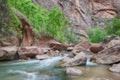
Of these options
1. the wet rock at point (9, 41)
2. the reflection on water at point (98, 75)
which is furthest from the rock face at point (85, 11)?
the reflection on water at point (98, 75)

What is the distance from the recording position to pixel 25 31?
24.3 meters

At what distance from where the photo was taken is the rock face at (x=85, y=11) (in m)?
70.8

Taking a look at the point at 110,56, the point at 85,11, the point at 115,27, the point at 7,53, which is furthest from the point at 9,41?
the point at 85,11

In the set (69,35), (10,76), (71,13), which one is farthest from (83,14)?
(10,76)

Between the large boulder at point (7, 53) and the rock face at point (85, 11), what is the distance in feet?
158

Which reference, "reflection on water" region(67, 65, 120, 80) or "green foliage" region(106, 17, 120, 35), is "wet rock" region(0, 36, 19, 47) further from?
"green foliage" region(106, 17, 120, 35)

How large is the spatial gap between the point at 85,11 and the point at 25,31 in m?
54.7

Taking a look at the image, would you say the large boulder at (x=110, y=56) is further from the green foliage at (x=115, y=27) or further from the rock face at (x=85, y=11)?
the rock face at (x=85, y=11)

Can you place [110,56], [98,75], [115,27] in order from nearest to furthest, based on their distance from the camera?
[98,75], [110,56], [115,27]

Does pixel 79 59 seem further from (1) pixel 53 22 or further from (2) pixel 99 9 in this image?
(2) pixel 99 9

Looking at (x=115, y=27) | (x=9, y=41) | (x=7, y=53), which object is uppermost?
(x=9, y=41)

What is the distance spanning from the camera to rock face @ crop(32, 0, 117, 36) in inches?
2788

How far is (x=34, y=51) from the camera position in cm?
2028

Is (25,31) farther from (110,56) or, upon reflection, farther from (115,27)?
(115,27)
